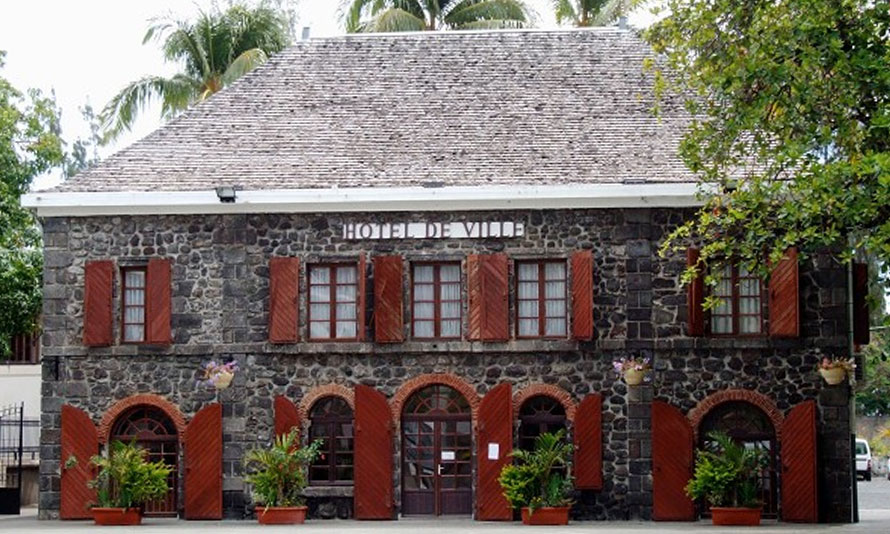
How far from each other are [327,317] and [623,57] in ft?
24.5

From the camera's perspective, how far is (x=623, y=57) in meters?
36.3

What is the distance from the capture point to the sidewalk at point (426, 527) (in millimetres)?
29969

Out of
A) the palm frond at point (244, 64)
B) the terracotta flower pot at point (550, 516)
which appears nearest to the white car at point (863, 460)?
the palm frond at point (244, 64)

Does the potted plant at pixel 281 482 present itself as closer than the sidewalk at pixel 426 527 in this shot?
No

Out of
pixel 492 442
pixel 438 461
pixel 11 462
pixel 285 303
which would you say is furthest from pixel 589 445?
pixel 11 462

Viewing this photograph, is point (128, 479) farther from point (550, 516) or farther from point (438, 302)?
point (550, 516)

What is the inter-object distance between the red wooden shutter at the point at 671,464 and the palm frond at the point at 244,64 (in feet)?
53.2

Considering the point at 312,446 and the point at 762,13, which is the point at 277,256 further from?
the point at 762,13

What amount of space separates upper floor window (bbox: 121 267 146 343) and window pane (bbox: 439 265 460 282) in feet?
16.6

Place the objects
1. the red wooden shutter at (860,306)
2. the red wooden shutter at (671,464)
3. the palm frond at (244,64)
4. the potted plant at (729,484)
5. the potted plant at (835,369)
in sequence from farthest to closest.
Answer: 1. the palm frond at (244,64)
2. the red wooden shutter at (860,306)
3. the red wooden shutter at (671,464)
4. the potted plant at (835,369)
5. the potted plant at (729,484)

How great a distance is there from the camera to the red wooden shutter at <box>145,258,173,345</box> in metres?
33.6

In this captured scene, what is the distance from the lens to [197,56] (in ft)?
155

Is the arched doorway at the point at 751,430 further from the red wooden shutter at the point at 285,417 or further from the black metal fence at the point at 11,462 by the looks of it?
the black metal fence at the point at 11,462

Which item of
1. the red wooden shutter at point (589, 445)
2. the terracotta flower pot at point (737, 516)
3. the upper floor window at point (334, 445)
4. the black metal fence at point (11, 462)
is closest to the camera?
the terracotta flower pot at point (737, 516)
